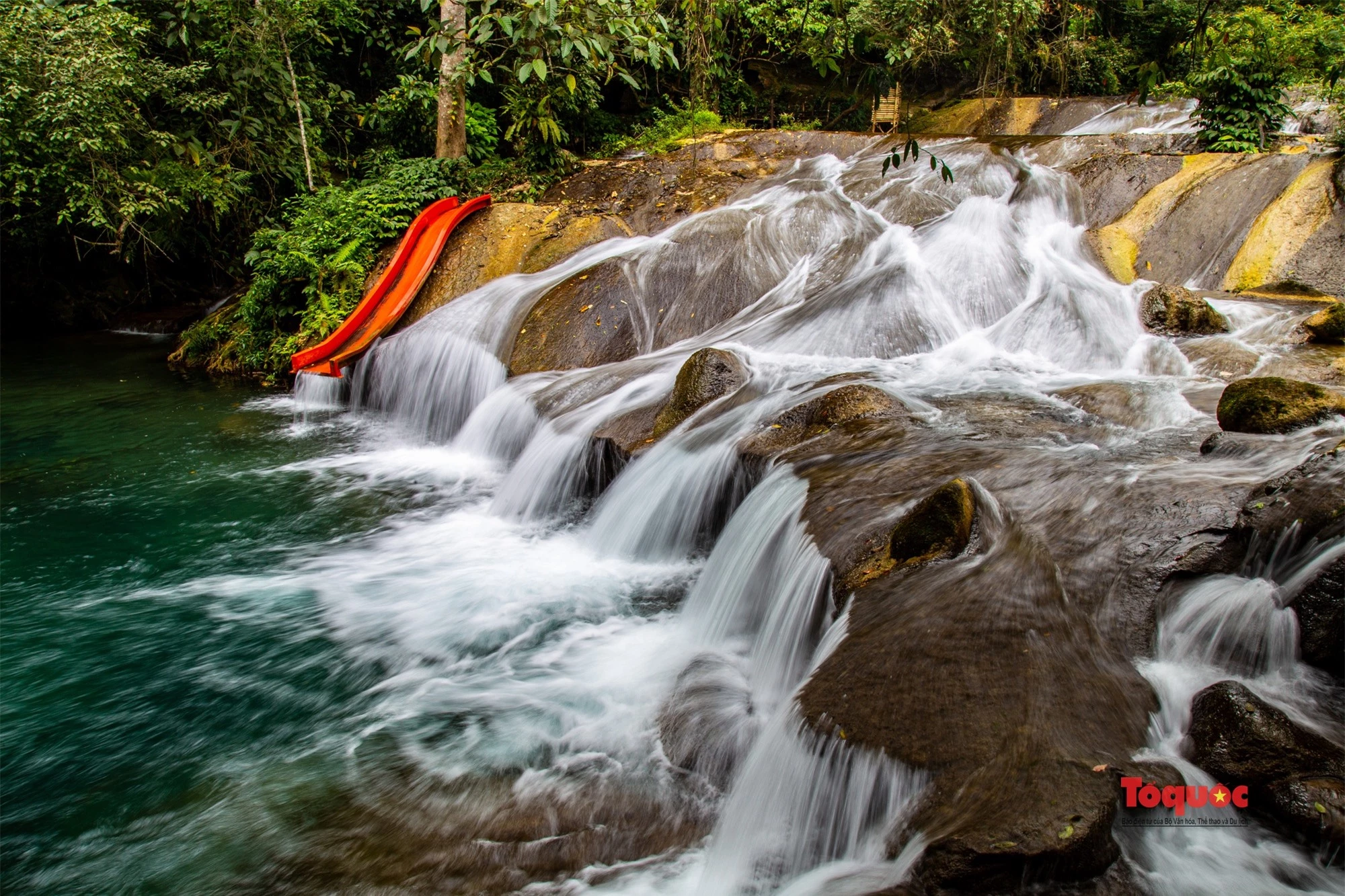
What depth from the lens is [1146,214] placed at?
7.85 meters

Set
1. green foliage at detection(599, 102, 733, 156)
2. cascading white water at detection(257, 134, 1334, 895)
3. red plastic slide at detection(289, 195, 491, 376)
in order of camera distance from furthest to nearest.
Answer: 1. green foliage at detection(599, 102, 733, 156)
2. red plastic slide at detection(289, 195, 491, 376)
3. cascading white water at detection(257, 134, 1334, 895)

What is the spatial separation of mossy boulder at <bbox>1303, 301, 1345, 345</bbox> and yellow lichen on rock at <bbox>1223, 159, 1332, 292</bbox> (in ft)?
4.54

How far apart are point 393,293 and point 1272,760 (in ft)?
29.2

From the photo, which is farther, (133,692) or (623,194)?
(623,194)

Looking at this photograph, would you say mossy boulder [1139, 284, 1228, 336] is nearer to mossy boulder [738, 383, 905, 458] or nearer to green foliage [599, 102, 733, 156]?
mossy boulder [738, 383, 905, 458]

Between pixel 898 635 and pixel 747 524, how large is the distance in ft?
4.95

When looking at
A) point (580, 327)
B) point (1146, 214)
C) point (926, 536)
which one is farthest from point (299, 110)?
point (926, 536)

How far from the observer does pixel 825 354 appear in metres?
6.73

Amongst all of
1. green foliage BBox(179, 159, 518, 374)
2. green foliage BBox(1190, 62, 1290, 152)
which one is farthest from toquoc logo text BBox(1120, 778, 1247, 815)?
green foliage BBox(179, 159, 518, 374)


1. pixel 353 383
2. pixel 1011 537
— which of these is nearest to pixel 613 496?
pixel 1011 537

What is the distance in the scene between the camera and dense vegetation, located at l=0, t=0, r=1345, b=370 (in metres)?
8.54

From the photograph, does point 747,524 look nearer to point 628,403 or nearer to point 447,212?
point 628,403

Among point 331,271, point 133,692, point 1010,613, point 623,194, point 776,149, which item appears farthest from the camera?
point 776,149

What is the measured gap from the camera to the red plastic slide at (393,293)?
28.3 ft
